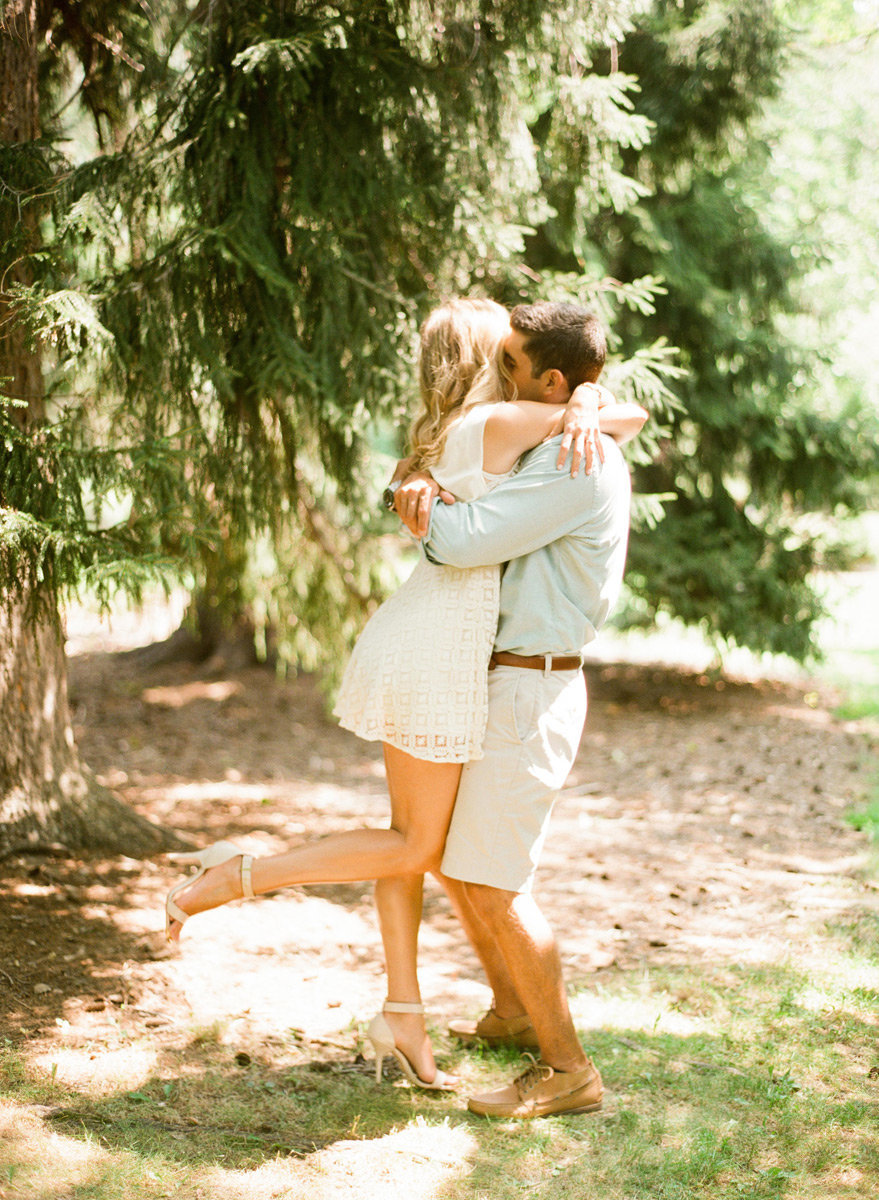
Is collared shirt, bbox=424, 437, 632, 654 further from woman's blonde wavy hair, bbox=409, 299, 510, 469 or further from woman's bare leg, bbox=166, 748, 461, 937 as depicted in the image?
woman's bare leg, bbox=166, 748, 461, 937

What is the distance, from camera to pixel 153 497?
10.1 feet

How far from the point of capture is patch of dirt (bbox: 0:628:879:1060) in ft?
10.5

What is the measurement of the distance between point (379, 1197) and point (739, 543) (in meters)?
6.16

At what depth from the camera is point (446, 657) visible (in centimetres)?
256

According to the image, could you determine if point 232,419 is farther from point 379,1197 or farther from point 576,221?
point 379,1197

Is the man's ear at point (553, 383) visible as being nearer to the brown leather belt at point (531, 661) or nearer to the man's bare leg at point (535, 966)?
the brown leather belt at point (531, 661)

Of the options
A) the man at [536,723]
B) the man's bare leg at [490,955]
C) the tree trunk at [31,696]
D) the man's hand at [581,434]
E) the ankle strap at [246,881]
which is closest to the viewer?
the man's hand at [581,434]

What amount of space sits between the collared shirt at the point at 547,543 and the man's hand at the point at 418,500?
A: 2 cm

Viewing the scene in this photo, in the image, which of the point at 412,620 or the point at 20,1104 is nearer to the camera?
the point at 20,1104

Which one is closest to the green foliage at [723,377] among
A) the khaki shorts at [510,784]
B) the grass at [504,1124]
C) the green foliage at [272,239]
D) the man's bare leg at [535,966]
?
the green foliage at [272,239]

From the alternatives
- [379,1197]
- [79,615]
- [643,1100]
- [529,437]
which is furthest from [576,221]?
[79,615]

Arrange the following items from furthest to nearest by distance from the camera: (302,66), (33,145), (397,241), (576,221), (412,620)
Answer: (576,221) → (397,241) → (302,66) → (33,145) → (412,620)

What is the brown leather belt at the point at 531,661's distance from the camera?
262cm

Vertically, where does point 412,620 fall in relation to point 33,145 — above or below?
below
